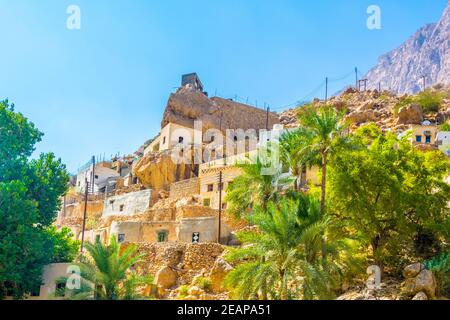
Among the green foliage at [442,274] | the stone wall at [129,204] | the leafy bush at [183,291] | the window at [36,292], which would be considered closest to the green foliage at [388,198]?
the green foliage at [442,274]

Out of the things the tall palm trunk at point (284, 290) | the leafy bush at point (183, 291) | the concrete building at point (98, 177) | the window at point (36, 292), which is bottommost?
the window at point (36, 292)

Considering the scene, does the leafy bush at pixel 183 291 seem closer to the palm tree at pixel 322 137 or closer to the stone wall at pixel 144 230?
the stone wall at pixel 144 230

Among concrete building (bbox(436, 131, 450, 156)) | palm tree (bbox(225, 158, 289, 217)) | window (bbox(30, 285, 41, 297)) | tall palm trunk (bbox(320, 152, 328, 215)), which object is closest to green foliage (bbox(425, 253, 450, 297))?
tall palm trunk (bbox(320, 152, 328, 215))

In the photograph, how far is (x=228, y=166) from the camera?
4056 centimetres

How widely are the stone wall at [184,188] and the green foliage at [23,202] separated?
39.4 feet

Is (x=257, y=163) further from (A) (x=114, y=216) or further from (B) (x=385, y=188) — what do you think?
(A) (x=114, y=216)

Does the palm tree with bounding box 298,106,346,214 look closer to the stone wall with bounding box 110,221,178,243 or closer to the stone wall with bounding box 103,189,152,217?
the stone wall with bounding box 110,221,178,243

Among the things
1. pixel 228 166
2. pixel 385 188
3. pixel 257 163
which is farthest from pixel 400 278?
pixel 228 166

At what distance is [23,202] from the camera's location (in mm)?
27516

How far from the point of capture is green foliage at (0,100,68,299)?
86.5ft

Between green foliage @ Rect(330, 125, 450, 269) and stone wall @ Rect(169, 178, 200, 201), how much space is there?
1849 centimetres

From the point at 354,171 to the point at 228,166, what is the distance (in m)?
17.2

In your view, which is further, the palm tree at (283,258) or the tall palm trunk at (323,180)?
the tall palm trunk at (323,180)

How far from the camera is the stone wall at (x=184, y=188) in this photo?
42.3m
